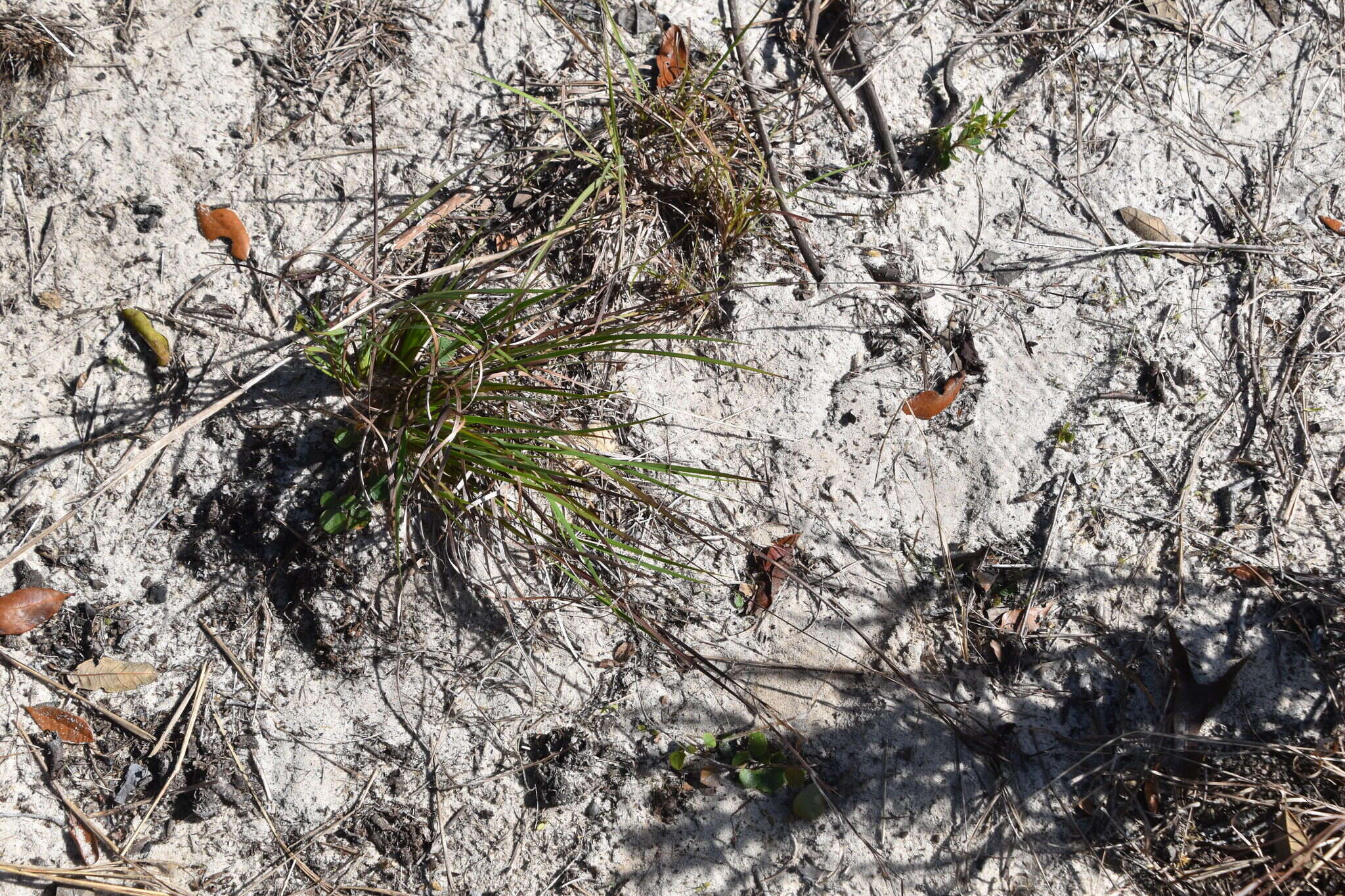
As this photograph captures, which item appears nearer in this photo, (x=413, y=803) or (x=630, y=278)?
Answer: (x=413, y=803)

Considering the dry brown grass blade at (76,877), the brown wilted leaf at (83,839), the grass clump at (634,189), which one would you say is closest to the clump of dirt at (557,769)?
the dry brown grass blade at (76,877)

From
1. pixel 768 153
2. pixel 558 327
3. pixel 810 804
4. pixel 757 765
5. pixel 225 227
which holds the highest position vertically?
pixel 768 153

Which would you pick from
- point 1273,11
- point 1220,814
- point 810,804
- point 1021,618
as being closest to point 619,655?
point 810,804

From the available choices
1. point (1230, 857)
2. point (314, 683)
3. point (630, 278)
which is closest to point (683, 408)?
point (630, 278)

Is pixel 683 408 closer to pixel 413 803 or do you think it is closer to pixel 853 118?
pixel 853 118

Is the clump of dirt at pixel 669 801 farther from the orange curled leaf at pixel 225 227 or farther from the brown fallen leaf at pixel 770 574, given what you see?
the orange curled leaf at pixel 225 227

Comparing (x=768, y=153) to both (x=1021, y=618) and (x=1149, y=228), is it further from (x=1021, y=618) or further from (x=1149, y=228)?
(x=1021, y=618)

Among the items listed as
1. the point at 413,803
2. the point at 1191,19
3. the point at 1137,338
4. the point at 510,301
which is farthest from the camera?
the point at 1191,19
